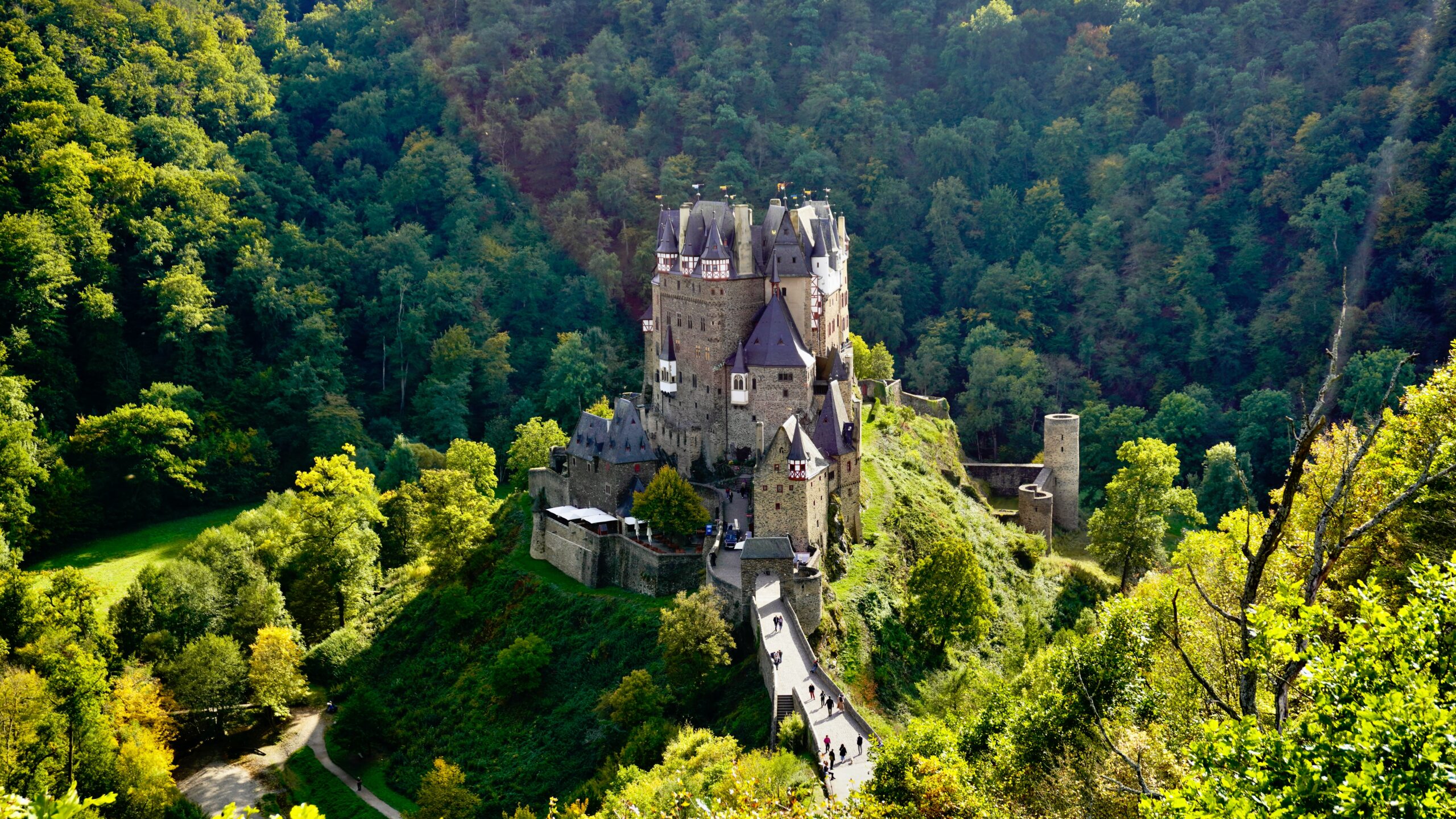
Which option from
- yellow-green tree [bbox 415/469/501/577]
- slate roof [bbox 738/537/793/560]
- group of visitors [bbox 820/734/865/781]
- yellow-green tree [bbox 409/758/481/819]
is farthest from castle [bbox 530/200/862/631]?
group of visitors [bbox 820/734/865/781]

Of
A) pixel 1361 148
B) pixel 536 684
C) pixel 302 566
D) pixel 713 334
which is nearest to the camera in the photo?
pixel 536 684

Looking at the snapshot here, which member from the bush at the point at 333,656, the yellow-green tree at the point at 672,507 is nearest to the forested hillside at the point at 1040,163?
the yellow-green tree at the point at 672,507

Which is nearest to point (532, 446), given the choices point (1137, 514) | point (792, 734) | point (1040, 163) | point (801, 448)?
point (801, 448)

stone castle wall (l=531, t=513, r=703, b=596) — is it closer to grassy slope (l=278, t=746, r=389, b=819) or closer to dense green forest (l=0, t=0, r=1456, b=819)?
dense green forest (l=0, t=0, r=1456, b=819)

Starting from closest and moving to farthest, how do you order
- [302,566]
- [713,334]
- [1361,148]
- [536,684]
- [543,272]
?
[536,684] < [713,334] < [302,566] < [1361,148] < [543,272]

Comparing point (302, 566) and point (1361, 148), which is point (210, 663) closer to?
point (302, 566)

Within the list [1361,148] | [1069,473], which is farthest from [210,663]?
[1361,148]

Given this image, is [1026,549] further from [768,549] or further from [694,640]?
[694,640]
